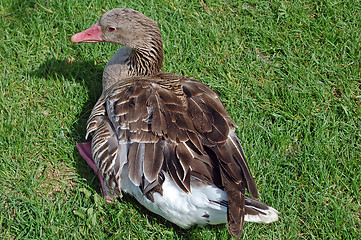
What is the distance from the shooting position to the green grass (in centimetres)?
379

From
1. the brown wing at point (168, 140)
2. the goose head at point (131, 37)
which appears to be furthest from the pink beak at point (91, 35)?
the brown wing at point (168, 140)

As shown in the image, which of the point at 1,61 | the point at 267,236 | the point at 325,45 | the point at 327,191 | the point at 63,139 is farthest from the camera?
the point at 325,45

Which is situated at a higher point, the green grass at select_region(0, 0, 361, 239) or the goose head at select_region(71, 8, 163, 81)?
the goose head at select_region(71, 8, 163, 81)

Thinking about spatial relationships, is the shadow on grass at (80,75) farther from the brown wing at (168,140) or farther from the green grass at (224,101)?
A: the brown wing at (168,140)

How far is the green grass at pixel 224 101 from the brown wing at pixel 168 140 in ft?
1.71

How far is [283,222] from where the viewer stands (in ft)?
12.6

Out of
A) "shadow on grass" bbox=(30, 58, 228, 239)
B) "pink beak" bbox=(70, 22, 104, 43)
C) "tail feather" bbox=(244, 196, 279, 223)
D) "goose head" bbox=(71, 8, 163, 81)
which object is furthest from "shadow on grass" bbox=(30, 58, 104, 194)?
"tail feather" bbox=(244, 196, 279, 223)

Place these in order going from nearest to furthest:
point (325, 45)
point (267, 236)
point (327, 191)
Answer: point (267, 236) < point (327, 191) < point (325, 45)

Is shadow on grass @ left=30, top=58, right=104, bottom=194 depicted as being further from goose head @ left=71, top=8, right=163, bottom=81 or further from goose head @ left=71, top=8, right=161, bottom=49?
goose head @ left=71, top=8, right=161, bottom=49

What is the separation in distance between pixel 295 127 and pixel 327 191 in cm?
83

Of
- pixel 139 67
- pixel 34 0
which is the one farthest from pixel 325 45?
pixel 34 0

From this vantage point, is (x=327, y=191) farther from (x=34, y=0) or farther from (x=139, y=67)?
(x=34, y=0)

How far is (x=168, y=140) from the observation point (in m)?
3.47

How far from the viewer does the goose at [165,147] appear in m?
3.30
